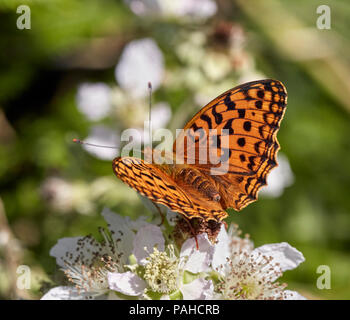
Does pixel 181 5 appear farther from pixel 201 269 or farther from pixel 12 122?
pixel 201 269

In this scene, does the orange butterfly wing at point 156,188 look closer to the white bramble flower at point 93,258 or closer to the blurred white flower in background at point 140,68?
the white bramble flower at point 93,258

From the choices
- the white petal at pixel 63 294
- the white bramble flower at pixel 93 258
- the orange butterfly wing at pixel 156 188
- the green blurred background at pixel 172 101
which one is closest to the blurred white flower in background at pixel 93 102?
the green blurred background at pixel 172 101

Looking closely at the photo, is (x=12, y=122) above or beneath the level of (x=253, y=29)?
beneath

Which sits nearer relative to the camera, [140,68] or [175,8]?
[140,68]

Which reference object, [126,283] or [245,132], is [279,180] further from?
[126,283]

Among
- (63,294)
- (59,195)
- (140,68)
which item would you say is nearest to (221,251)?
(63,294)
